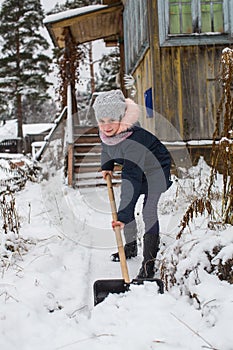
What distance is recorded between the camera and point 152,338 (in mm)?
1923

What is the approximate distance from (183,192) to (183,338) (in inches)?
119

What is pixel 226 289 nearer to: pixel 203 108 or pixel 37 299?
pixel 37 299

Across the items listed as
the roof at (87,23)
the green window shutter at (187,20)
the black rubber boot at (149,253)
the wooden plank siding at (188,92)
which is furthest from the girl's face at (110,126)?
the roof at (87,23)

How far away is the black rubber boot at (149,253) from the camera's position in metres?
2.90

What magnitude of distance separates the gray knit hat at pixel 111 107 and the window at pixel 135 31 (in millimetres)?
4152

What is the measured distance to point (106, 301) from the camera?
92.1 inches

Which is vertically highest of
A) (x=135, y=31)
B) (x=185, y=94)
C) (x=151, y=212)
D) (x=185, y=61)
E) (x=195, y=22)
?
(x=135, y=31)

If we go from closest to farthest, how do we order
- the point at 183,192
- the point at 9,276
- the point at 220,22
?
the point at 9,276, the point at 183,192, the point at 220,22

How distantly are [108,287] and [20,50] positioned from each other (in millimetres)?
24708

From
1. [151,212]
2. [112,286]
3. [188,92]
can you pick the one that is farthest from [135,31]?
[112,286]

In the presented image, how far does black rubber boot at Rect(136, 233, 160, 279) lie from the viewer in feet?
9.52

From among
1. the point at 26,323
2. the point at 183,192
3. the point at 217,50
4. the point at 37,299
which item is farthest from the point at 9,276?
the point at 217,50

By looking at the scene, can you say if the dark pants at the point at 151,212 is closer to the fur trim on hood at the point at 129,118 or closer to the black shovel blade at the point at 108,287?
the fur trim on hood at the point at 129,118

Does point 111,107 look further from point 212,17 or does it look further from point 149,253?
point 212,17
